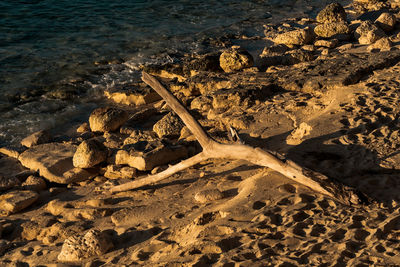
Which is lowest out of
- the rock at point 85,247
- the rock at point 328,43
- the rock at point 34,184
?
the rock at point 34,184

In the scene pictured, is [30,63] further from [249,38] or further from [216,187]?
[216,187]

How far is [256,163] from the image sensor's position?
4625 mm

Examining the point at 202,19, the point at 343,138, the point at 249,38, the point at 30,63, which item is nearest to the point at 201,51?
the point at 249,38

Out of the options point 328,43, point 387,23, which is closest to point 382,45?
point 328,43

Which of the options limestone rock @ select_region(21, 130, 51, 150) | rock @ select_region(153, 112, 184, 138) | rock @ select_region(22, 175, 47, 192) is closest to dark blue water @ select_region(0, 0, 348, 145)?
limestone rock @ select_region(21, 130, 51, 150)

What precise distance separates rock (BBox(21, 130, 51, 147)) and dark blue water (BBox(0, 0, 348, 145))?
1.54ft

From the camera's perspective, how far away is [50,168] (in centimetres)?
614

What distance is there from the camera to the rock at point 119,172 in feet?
18.4

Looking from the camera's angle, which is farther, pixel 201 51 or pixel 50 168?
pixel 201 51

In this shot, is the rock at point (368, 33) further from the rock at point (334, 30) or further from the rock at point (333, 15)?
the rock at point (333, 15)

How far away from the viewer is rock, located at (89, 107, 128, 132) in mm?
7246

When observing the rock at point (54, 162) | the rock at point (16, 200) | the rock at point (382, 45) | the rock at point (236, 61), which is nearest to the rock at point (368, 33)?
the rock at point (382, 45)

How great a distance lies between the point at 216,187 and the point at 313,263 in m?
1.69

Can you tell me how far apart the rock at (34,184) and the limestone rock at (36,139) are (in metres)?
1.35
